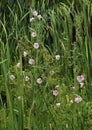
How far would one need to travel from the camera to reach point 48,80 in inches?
72.9

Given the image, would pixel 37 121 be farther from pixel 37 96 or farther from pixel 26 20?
pixel 26 20

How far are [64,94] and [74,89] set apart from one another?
19cm

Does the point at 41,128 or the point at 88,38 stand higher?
the point at 88,38

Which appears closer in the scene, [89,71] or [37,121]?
[37,121]

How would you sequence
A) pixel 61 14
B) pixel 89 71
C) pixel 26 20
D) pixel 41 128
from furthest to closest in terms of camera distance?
1. pixel 26 20
2. pixel 61 14
3. pixel 89 71
4. pixel 41 128

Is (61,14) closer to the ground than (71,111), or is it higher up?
higher up

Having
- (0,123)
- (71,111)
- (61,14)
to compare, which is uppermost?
(61,14)

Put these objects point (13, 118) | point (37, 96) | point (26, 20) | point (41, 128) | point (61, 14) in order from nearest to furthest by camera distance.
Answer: point (13, 118) < point (41, 128) < point (37, 96) < point (61, 14) < point (26, 20)

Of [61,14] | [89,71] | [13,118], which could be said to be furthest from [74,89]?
[61,14]

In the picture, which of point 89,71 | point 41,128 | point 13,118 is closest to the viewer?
point 13,118

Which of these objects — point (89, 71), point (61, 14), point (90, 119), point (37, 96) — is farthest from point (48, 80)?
point (61, 14)

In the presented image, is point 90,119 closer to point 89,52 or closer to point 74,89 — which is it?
point 74,89

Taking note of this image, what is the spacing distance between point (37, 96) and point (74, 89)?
194 millimetres

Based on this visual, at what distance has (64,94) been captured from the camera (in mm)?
2018
